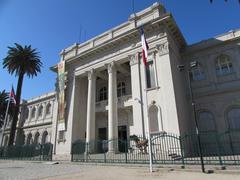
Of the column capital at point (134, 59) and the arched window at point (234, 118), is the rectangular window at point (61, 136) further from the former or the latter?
the arched window at point (234, 118)

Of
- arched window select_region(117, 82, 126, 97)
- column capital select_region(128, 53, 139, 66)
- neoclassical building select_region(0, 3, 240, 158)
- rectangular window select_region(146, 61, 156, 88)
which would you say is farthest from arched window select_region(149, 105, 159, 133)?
arched window select_region(117, 82, 126, 97)

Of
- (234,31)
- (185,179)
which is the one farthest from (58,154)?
(234,31)

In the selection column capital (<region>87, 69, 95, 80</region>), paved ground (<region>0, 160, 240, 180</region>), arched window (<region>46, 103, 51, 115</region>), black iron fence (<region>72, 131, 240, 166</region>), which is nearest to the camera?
paved ground (<region>0, 160, 240, 180</region>)

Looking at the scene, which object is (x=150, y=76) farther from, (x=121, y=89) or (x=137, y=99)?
(x=121, y=89)

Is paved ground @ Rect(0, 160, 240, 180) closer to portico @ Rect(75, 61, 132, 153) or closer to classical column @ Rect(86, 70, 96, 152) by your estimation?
portico @ Rect(75, 61, 132, 153)

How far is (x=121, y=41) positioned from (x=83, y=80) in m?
7.98

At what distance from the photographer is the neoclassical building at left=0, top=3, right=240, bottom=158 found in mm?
16328

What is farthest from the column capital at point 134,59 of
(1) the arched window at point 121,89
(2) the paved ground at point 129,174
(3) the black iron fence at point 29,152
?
(3) the black iron fence at point 29,152

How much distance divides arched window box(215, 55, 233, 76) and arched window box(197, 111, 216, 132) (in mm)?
4100

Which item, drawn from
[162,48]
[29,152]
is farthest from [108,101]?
[29,152]

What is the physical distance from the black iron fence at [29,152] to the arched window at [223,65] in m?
19.5

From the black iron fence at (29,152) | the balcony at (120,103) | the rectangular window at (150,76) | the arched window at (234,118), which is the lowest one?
the black iron fence at (29,152)

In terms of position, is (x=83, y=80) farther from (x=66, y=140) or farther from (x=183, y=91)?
(x=183, y=91)

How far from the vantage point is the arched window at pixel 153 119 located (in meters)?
15.8
